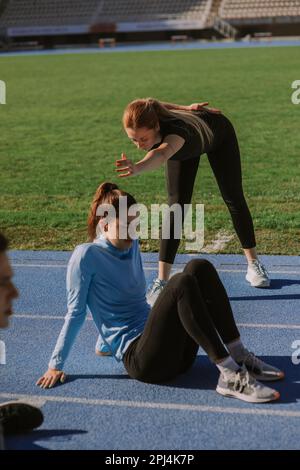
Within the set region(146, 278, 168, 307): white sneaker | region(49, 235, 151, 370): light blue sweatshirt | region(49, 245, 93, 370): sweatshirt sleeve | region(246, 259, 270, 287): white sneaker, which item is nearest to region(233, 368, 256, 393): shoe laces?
region(49, 235, 151, 370): light blue sweatshirt

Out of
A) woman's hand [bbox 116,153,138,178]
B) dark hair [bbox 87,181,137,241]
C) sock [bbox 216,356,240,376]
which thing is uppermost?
woman's hand [bbox 116,153,138,178]

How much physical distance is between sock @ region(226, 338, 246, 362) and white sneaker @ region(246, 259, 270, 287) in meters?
1.78

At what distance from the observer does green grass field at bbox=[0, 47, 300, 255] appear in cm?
783

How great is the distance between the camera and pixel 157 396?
13.0 ft

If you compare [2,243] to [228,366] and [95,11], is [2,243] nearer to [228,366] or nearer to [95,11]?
[228,366]

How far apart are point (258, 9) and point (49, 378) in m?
45.3

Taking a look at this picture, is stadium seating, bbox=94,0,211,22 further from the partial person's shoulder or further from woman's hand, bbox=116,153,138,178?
the partial person's shoulder

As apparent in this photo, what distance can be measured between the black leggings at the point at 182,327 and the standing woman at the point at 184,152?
35.9 inches

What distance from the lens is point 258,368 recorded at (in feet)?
13.5

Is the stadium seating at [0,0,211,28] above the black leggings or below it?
above

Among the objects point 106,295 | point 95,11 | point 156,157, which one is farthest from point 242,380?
point 95,11

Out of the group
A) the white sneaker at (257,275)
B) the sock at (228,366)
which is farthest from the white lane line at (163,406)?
the white sneaker at (257,275)

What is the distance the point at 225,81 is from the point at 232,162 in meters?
16.7

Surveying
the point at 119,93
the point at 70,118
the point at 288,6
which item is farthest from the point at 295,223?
the point at 288,6
